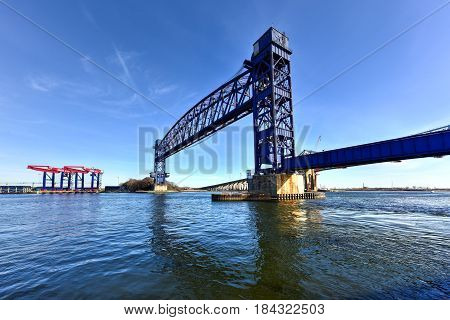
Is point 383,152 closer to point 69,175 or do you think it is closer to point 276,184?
point 276,184

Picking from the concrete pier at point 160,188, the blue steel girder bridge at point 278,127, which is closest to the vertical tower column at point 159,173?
the concrete pier at point 160,188

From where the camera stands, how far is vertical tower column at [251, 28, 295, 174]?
1401 inches

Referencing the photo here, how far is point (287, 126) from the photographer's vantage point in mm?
36906

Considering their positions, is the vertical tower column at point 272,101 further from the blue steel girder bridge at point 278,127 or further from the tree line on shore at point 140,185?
the tree line on shore at point 140,185

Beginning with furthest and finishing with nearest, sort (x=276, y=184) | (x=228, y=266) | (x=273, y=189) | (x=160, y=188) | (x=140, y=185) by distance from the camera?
(x=140, y=185), (x=160, y=188), (x=273, y=189), (x=276, y=184), (x=228, y=266)

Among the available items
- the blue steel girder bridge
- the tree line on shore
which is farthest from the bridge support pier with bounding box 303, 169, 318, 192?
the tree line on shore

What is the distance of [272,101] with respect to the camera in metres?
35.2

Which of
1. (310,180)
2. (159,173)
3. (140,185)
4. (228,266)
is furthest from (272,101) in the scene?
(140,185)

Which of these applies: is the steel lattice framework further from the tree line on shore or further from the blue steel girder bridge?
the tree line on shore

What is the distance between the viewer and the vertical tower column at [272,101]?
35.6 metres

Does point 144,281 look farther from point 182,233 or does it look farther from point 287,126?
point 287,126

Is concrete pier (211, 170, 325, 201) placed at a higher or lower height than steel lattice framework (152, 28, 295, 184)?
lower

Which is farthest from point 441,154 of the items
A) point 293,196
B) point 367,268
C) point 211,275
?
point 211,275
